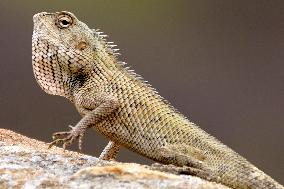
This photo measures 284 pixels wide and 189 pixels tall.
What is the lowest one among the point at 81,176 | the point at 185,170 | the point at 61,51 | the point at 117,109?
the point at 81,176

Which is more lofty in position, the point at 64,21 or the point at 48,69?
the point at 64,21

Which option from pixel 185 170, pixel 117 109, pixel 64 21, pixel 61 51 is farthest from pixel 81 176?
pixel 64 21

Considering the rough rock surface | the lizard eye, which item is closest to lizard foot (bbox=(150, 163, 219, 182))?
the rough rock surface

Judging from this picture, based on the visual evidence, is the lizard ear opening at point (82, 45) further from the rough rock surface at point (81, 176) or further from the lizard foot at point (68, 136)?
the rough rock surface at point (81, 176)

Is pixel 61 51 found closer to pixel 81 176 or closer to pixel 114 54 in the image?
pixel 114 54

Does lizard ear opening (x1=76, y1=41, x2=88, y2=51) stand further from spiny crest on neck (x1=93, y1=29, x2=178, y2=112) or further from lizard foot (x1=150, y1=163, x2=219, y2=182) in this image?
lizard foot (x1=150, y1=163, x2=219, y2=182)

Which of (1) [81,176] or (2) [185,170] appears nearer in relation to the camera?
(1) [81,176]

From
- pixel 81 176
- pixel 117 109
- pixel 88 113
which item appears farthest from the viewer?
pixel 117 109

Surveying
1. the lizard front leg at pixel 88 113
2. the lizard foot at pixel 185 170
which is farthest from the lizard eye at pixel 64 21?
the lizard foot at pixel 185 170
